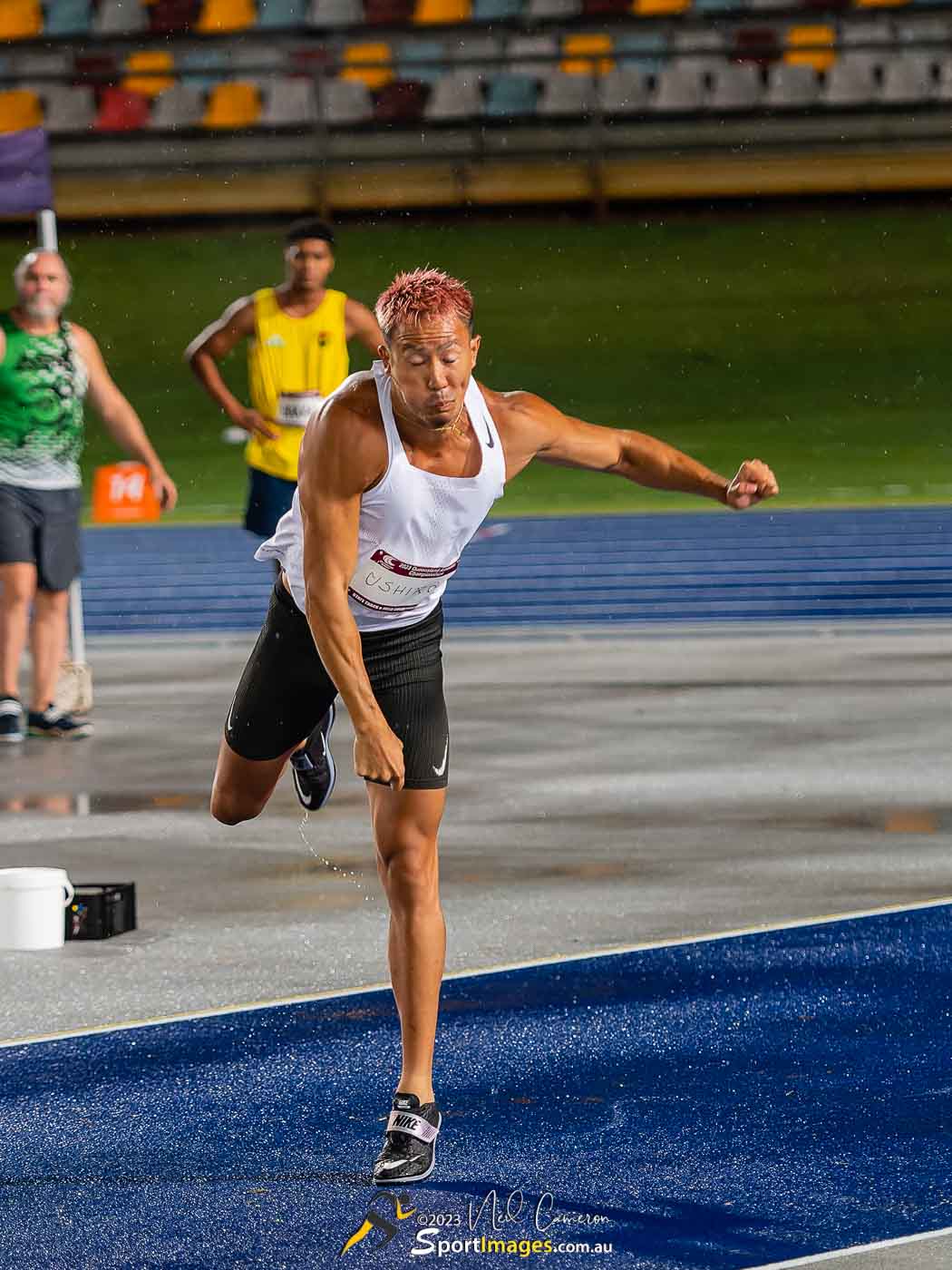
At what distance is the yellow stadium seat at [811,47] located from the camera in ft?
94.7

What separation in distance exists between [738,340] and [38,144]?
18.4 m

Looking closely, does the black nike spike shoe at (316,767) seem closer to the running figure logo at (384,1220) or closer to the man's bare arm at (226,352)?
the running figure logo at (384,1220)

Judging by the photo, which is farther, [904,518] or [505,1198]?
[904,518]

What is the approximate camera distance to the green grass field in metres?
24.9

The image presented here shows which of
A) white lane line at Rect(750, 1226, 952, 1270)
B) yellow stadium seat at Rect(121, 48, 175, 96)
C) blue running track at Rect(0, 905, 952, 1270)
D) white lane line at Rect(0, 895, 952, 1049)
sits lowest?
white lane line at Rect(0, 895, 952, 1049)

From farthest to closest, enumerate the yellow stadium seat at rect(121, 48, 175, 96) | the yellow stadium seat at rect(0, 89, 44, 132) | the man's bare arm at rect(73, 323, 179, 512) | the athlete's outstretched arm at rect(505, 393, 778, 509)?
the yellow stadium seat at rect(121, 48, 175, 96)
the yellow stadium seat at rect(0, 89, 44, 132)
the man's bare arm at rect(73, 323, 179, 512)
the athlete's outstretched arm at rect(505, 393, 778, 509)

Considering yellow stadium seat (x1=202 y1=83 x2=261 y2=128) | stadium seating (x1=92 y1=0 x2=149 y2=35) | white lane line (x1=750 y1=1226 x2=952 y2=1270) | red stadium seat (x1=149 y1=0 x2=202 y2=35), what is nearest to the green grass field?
yellow stadium seat (x1=202 y1=83 x2=261 y2=128)

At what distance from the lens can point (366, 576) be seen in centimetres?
462

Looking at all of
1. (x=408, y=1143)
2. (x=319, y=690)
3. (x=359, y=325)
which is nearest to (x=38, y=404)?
(x=359, y=325)

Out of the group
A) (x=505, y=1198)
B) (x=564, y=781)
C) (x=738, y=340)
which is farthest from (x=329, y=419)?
(x=738, y=340)

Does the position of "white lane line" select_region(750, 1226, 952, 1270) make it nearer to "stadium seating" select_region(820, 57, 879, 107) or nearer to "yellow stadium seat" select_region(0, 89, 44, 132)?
"stadium seating" select_region(820, 57, 879, 107)

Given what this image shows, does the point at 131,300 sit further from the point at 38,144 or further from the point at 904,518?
the point at 38,144

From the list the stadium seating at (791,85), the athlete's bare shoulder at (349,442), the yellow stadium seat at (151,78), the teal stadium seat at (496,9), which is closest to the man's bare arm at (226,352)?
the athlete's bare shoulder at (349,442)

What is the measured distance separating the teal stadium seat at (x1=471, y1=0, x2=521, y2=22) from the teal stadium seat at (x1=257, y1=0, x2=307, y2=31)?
270cm
